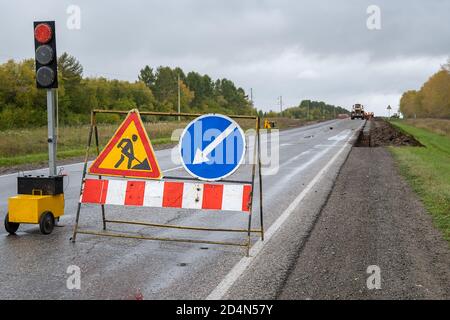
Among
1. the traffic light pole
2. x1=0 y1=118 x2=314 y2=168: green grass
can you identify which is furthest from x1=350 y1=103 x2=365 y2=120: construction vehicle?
the traffic light pole

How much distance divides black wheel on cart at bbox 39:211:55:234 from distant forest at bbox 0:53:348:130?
55.9 meters

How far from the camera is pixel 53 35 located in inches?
303

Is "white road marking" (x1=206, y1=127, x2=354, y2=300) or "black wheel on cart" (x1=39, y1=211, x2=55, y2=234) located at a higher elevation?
"black wheel on cart" (x1=39, y1=211, x2=55, y2=234)

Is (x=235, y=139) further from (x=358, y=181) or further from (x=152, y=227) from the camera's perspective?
(x=358, y=181)

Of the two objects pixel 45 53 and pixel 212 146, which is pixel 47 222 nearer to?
pixel 45 53

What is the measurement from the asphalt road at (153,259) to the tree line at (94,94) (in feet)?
181

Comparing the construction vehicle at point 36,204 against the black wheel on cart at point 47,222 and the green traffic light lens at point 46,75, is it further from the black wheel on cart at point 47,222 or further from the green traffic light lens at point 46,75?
the green traffic light lens at point 46,75

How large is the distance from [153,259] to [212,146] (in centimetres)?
175

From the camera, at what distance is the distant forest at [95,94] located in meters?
64.8

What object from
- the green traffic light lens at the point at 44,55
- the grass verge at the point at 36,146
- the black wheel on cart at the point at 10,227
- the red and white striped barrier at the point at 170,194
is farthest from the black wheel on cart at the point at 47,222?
the grass verge at the point at 36,146

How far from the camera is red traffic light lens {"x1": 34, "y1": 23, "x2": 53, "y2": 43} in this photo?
7.68 metres

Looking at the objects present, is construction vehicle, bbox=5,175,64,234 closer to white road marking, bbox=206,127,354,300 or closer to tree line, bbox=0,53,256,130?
white road marking, bbox=206,127,354,300
